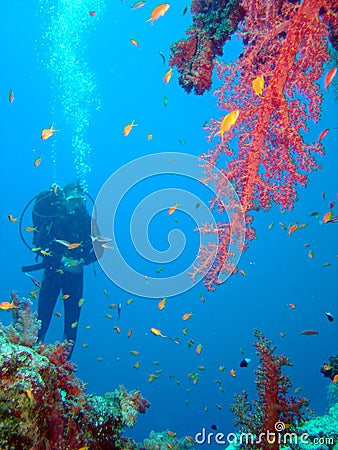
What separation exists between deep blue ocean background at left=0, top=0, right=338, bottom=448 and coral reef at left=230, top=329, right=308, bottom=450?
34854mm

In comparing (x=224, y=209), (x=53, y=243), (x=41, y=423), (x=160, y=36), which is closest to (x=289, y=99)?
(x=224, y=209)

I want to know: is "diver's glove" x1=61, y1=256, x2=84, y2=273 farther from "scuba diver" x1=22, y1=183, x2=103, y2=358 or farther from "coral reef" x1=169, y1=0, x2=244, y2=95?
"coral reef" x1=169, y1=0, x2=244, y2=95

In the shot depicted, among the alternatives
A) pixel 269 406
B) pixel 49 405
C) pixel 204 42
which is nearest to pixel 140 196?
pixel 204 42

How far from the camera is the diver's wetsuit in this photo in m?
7.99

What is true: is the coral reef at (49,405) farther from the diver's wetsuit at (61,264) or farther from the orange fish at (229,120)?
the diver's wetsuit at (61,264)

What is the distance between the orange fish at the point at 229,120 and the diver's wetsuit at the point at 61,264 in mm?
5637

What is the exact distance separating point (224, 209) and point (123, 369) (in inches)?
2145

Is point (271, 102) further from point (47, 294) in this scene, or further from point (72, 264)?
point (47, 294)

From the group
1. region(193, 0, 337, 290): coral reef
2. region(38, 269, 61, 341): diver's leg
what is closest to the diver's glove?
region(38, 269, 61, 341): diver's leg

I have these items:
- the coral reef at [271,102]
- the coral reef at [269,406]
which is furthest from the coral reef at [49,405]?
the coral reef at [271,102]

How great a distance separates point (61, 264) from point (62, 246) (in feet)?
1.58

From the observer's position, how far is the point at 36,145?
206 ft

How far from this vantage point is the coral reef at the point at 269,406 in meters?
3.23

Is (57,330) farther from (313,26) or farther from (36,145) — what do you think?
(313,26)
